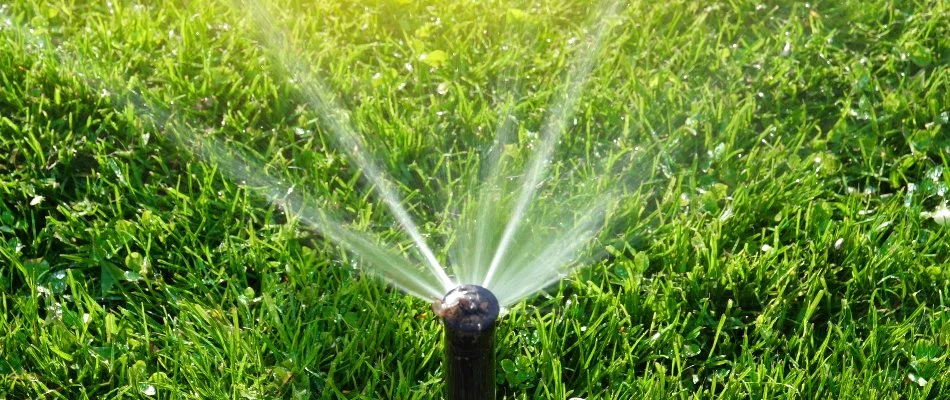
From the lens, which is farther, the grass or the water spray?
the grass

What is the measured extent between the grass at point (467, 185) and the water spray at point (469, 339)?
0.48 metres

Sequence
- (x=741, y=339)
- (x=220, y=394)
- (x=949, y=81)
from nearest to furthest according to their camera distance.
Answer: (x=220, y=394), (x=741, y=339), (x=949, y=81)

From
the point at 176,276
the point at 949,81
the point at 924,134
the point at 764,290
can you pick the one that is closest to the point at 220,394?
the point at 176,276

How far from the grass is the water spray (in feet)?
1.57

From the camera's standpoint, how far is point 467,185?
10.3ft

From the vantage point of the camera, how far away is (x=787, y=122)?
11.1 feet

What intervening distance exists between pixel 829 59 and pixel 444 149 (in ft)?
4.14

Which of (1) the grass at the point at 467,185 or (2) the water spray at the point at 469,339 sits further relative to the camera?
(1) the grass at the point at 467,185

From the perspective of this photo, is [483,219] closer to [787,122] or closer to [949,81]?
[787,122]

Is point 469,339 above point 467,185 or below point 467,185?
above

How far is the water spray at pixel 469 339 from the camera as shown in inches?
76.4

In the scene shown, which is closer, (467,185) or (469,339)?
(469,339)

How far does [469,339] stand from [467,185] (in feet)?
3.98

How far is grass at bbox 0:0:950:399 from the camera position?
2.64m
